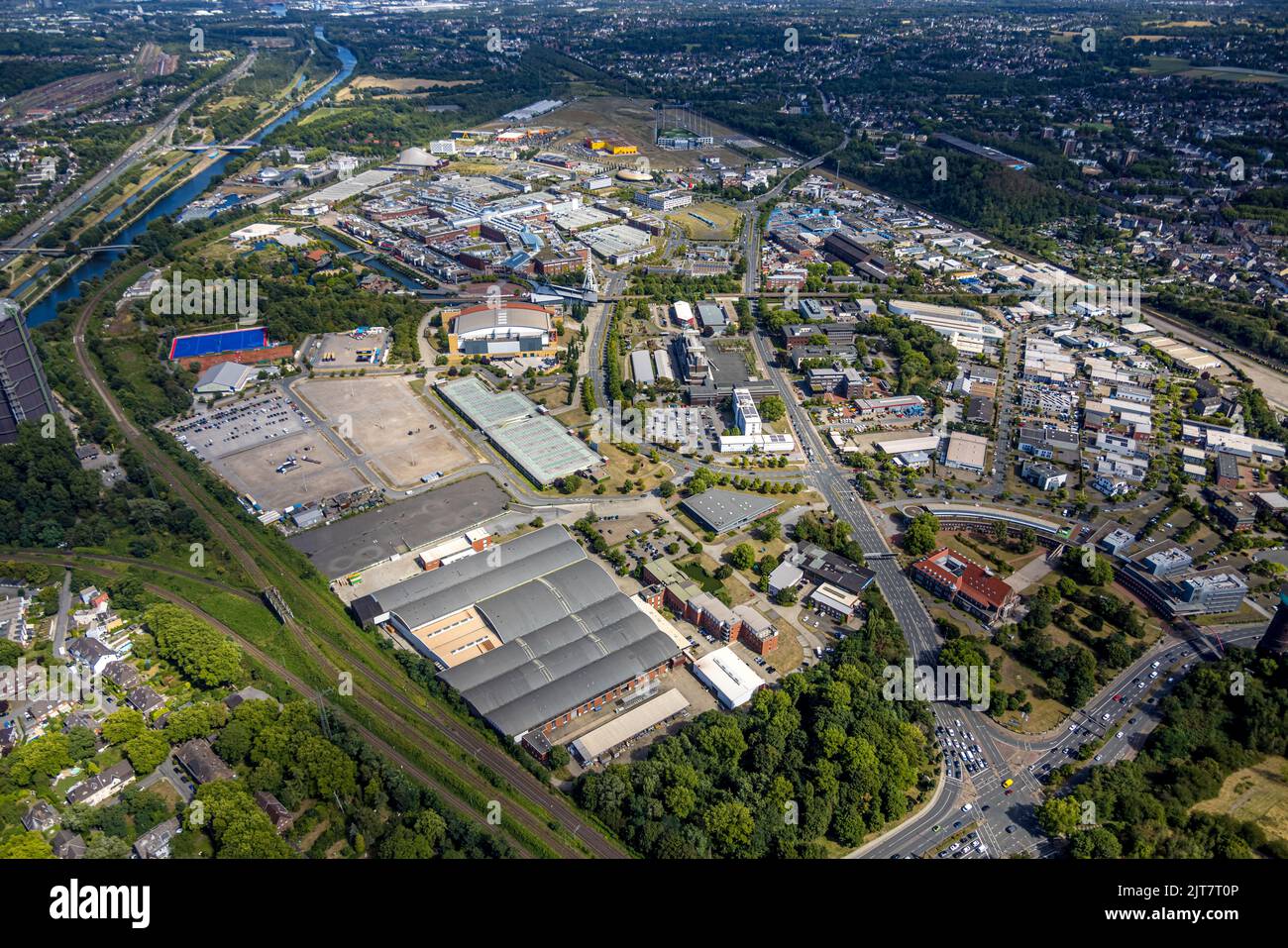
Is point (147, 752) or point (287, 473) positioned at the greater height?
point (287, 473)

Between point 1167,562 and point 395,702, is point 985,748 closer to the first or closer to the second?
point 1167,562

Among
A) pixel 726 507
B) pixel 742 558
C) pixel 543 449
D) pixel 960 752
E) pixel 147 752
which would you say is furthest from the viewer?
pixel 543 449

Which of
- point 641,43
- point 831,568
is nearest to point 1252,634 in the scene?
point 831,568

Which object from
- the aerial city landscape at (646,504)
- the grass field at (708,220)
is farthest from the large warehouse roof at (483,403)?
the grass field at (708,220)

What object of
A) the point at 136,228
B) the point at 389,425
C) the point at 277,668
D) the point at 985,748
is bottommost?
the point at 985,748

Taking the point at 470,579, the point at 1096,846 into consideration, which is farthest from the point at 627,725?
the point at 1096,846

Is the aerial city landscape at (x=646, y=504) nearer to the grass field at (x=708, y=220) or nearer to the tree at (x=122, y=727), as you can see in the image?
the tree at (x=122, y=727)
